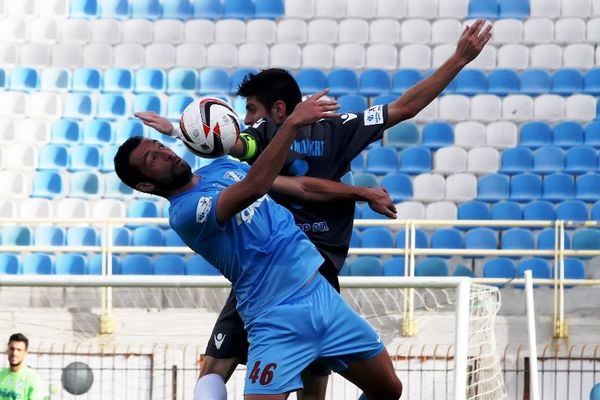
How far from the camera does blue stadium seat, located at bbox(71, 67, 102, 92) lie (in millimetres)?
13625

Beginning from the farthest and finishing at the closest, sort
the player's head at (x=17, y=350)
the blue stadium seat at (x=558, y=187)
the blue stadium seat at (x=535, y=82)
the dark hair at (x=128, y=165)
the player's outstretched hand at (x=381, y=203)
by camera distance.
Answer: the blue stadium seat at (x=535, y=82) → the blue stadium seat at (x=558, y=187) → the player's head at (x=17, y=350) → the player's outstretched hand at (x=381, y=203) → the dark hair at (x=128, y=165)

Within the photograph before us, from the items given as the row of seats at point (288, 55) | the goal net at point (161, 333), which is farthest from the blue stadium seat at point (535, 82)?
the goal net at point (161, 333)

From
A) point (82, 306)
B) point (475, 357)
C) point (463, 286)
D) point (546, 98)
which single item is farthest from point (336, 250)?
point (546, 98)

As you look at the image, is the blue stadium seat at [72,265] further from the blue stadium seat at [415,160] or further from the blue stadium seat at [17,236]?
the blue stadium seat at [415,160]

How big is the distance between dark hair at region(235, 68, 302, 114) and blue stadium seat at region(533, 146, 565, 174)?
7619 mm

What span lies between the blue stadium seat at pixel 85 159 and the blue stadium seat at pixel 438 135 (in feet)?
11.4

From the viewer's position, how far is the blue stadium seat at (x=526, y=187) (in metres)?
12.3

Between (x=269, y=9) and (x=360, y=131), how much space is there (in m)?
8.97

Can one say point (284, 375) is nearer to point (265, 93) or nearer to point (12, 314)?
point (265, 93)

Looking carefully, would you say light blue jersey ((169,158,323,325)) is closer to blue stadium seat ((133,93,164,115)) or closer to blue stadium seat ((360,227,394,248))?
blue stadium seat ((360,227,394,248))

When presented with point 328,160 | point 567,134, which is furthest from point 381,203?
point 567,134

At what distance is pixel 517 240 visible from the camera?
39.1 feet

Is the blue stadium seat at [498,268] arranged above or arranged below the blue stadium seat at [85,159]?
below

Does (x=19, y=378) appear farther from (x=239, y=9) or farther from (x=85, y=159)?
(x=239, y=9)
